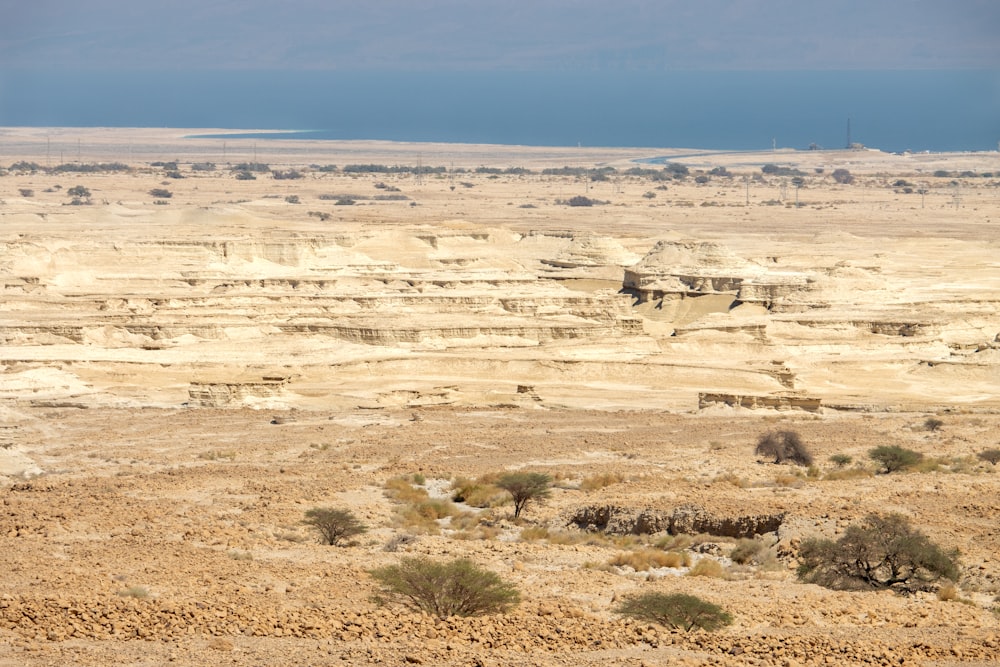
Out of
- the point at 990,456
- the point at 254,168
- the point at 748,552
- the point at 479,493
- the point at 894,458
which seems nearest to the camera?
the point at 748,552

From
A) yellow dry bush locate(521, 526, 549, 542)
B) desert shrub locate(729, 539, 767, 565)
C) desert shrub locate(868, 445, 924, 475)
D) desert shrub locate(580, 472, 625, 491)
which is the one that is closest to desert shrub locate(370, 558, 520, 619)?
desert shrub locate(729, 539, 767, 565)

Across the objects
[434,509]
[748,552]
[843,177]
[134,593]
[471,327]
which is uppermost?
[134,593]

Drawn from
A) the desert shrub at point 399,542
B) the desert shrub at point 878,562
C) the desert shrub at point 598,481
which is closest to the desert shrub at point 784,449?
the desert shrub at point 598,481

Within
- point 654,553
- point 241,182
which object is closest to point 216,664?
point 654,553

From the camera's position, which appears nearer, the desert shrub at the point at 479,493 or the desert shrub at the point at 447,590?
the desert shrub at the point at 447,590

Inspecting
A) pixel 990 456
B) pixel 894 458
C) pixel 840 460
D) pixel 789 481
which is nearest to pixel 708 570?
pixel 789 481

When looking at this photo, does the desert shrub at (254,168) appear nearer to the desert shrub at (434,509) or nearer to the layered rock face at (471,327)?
the layered rock face at (471,327)

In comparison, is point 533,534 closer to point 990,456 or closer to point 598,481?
point 598,481

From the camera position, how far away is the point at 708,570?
1858 centimetres

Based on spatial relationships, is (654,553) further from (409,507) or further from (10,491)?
(10,491)

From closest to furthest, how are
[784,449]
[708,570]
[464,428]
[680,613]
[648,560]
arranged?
[680,613] → [708,570] → [648,560] → [784,449] → [464,428]

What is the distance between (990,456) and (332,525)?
1189 centimetres

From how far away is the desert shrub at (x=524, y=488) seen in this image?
22.6m

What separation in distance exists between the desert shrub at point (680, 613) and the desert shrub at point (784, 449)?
11591mm
